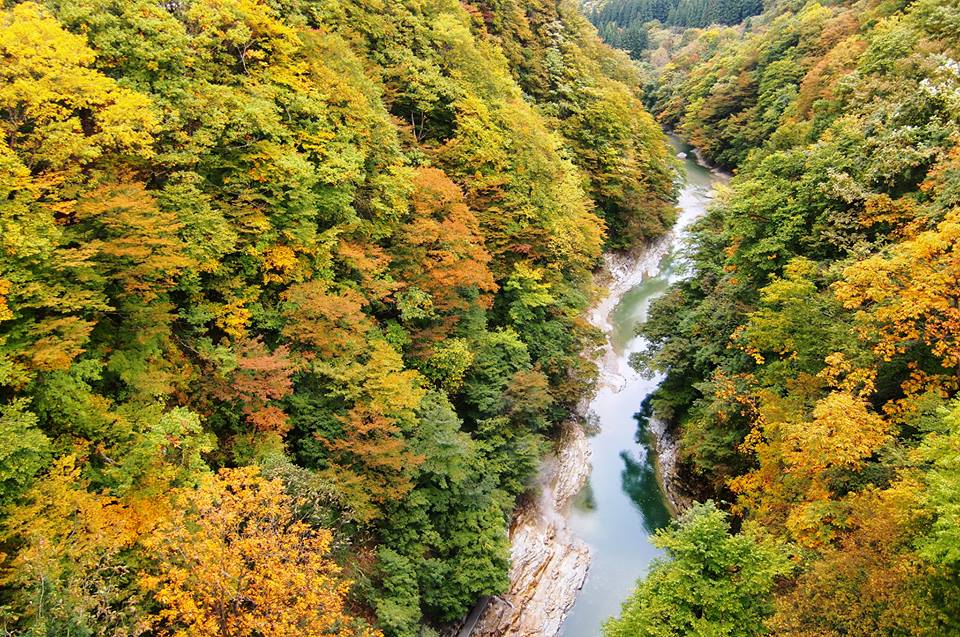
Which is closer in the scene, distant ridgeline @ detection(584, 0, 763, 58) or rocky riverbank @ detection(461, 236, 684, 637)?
rocky riverbank @ detection(461, 236, 684, 637)

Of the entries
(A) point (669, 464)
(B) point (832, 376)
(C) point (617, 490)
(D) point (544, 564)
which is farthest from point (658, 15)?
(D) point (544, 564)

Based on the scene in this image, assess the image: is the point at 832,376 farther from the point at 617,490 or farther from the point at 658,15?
the point at 658,15

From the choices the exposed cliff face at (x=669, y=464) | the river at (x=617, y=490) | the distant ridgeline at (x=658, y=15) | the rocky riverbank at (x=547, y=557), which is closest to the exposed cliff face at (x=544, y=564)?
the rocky riverbank at (x=547, y=557)

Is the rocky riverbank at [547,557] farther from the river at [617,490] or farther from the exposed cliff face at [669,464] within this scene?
the exposed cliff face at [669,464]

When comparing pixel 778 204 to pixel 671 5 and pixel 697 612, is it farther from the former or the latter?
pixel 671 5

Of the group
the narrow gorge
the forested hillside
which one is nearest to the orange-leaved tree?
the forested hillside

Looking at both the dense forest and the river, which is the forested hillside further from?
the dense forest

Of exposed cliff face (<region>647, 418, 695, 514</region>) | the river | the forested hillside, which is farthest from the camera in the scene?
exposed cliff face (<region>647, 418, 695, 514</region>)
